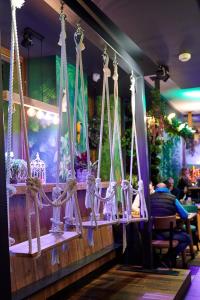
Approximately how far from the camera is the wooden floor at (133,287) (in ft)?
11.5

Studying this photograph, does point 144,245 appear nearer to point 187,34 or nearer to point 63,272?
point 63,272

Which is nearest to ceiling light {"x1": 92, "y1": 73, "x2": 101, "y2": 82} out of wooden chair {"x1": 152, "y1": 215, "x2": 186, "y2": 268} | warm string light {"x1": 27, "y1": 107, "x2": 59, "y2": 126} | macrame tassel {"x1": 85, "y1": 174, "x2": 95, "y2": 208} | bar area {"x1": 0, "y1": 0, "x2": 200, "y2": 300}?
bar area {"x1": 0, "y1": 0, "x2": 200, "y2": 300}

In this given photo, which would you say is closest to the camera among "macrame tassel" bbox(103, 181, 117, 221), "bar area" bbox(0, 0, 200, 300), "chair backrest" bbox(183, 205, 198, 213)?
"bar area" bbox(0, 0, 200, 300)

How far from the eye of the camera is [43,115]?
512 cm

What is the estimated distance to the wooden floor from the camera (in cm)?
350

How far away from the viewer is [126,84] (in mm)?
7172

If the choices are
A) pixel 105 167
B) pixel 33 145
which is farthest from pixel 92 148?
pixel 33 145

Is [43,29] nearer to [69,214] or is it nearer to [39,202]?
[69,214]

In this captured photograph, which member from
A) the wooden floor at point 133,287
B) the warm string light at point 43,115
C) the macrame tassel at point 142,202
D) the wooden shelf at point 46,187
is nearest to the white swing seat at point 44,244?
the wooden shelf at point 46,187

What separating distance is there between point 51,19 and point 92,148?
3186 millimetres

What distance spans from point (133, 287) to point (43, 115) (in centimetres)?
259

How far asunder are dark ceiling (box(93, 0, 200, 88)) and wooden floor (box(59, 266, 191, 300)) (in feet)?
9.33

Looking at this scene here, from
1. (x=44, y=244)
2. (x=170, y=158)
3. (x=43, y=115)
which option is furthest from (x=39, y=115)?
(x=170, y=158)

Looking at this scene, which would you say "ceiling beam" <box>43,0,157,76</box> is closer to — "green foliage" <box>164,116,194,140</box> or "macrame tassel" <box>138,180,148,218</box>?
"macrame tassel" <box>138,180,148,218</box>
